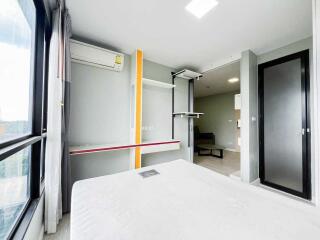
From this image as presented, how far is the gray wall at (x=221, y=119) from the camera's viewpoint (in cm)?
560

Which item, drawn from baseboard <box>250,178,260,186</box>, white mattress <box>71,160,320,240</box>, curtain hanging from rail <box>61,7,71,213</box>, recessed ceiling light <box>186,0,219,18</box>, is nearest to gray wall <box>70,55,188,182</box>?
curtain hanging from rail <box>61,7,71,213</box>

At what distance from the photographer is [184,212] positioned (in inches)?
29.6

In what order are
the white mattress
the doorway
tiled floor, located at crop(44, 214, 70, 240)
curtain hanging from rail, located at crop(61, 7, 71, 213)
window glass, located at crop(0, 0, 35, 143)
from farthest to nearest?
the doorway, curtain hanging from rail, located at crop(61, 7, 71, 213), tiled floor, located at crop(44, 214, 70, 240), window glass, located at crop(0, 0, 35, 143), the white mattress

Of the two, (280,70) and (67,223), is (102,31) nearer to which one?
(67,223)

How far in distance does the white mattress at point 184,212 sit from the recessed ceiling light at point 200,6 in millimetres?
1903

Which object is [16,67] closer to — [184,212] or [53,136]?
[53,136]

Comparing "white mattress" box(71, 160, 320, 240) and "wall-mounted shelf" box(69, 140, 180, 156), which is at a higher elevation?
"wall-mounted shelf" box(69, 140, 180, 156)

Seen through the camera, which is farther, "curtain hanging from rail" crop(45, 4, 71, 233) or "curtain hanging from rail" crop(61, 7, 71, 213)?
"curtain hanging from rail" crop(61, 7, 71, 213)

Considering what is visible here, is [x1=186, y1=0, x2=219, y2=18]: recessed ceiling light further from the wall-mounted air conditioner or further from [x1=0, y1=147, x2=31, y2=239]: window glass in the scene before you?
[x1=0, y1=147, x2=31, y2=239]: window glass

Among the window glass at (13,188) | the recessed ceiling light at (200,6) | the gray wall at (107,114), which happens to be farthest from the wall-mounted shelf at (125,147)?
the recessed ceiling light at (200,6)

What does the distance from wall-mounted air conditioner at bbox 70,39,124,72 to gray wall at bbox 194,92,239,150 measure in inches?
204

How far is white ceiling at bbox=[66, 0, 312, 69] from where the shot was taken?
1.46 m

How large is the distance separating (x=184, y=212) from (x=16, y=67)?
1694mm

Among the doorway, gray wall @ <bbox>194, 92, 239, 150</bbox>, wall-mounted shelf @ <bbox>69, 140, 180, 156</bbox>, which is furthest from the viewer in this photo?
gray wall @ <bbox>194, 92, 239, 150</bbox>
